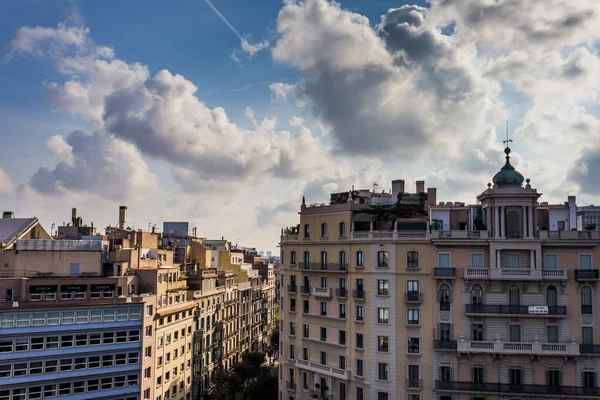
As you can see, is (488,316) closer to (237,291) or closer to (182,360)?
(182,360)

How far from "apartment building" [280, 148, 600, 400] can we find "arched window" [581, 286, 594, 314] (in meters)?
0.10

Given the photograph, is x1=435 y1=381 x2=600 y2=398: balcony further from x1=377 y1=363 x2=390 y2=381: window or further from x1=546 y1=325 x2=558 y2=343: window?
x1=377 y1=363 x2=390 y2=381: window

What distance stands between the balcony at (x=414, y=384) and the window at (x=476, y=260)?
13633 mm

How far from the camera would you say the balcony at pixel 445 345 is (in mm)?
53781

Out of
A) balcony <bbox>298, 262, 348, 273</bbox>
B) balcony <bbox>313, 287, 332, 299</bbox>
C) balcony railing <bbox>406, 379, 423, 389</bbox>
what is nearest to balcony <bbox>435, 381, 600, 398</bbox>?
balcony railing <bbox>406, 379, 423, 389</bbox>

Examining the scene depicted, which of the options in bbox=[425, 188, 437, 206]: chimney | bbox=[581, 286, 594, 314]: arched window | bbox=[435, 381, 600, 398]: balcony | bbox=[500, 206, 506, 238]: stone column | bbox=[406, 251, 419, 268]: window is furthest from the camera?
bbox=[425, 188, 437, 206]: chimney

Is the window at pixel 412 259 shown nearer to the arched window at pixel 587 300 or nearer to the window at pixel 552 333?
the window at pixel 552 333

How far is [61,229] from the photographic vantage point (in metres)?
93.4

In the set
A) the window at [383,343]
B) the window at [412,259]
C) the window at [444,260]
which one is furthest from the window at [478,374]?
the window at [412,259]

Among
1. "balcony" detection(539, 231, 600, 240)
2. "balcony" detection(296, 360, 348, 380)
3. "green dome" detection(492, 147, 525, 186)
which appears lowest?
"balcony" detection(296, 360, 348, 380)

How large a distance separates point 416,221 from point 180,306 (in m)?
37.2

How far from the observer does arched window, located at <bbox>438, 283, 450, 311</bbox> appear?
5497 cm

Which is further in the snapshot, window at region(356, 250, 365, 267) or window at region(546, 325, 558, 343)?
window at region(356, 250, 365, 267)

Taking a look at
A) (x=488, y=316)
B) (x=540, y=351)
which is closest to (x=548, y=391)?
(x=540, y=351)
